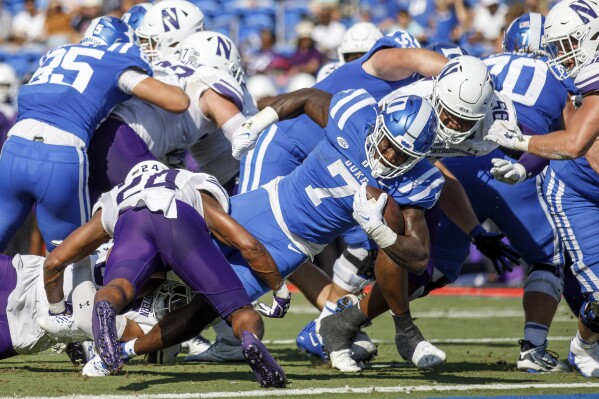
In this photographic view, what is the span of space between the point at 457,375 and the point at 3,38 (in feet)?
44.3

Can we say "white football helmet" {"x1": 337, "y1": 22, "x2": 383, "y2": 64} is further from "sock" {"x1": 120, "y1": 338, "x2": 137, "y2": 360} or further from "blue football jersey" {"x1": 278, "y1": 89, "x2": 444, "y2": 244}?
"sock" {"x1": 120, "y1": 338, "x2": 137, "y2": 360}

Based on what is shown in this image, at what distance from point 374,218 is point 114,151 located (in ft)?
6.89

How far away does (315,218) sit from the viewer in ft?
16.9

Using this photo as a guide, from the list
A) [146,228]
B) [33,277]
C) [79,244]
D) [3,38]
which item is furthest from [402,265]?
[3,38]

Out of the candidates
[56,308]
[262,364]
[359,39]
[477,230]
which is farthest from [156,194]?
[359,39]

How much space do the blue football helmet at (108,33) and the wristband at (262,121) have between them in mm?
1604

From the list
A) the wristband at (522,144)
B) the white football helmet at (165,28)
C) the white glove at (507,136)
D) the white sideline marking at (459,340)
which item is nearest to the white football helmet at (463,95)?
the white glove at (507,136)

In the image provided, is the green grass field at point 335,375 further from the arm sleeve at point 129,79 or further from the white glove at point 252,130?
the arm sleeve at point 129,79

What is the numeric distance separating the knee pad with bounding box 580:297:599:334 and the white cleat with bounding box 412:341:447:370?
85 centimetres

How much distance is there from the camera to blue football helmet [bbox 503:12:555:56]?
21.8ft

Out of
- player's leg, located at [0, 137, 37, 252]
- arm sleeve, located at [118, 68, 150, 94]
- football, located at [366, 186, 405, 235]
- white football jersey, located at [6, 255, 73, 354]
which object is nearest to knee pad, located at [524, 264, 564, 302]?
football, located at [366, 186, 405, 235]

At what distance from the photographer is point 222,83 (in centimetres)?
652

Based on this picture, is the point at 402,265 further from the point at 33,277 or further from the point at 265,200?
the point at 33,277

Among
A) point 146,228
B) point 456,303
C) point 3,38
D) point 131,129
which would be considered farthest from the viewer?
point 3,38
